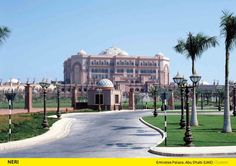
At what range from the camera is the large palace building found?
16675 centimetres

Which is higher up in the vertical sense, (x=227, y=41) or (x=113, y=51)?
(x=113, y=51)

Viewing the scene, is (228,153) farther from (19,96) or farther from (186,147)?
(19,96)

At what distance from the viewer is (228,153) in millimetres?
17250

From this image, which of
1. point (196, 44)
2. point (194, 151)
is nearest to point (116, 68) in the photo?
point (196, 44)

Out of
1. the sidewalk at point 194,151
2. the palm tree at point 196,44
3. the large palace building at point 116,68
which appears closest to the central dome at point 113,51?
the large palace building at point 116,68

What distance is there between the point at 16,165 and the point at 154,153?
7.26 meters

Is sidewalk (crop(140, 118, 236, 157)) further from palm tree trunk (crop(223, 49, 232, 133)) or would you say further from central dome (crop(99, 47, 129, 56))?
central dome (crop(99, 47, 129, 56))

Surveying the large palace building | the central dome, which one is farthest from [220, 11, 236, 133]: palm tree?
the central dome

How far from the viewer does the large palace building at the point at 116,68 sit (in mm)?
166750

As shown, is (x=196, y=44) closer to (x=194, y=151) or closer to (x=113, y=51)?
(x=194, y=151)

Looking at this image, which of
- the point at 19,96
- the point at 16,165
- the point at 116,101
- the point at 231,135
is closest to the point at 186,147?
the point at 231,135

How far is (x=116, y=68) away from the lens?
16938cm

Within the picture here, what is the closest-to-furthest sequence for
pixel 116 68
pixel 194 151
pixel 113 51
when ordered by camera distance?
pixel 194 151, pixel 116 68, pixel 113 51

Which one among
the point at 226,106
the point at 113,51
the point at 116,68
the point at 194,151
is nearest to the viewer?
the point at 194,151
